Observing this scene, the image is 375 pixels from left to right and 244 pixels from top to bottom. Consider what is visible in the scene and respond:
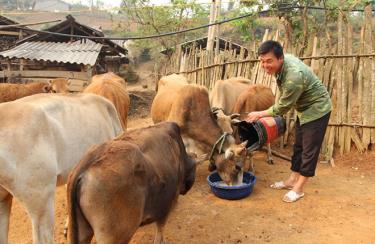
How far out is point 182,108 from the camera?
638cm

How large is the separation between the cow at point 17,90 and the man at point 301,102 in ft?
21.1

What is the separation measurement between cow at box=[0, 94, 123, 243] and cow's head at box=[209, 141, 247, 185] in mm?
2142

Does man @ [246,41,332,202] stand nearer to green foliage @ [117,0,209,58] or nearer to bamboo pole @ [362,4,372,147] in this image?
bamboo pole @ [362,4,372,147]

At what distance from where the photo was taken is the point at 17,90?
376 inches

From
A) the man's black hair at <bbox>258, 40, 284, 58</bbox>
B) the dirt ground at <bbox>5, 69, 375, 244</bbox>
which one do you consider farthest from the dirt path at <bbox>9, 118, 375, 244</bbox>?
the man's black hair at <bbox>258, 40, 284, 58</bbox>

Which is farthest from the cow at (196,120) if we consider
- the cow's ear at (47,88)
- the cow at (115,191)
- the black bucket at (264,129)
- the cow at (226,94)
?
the cow's ear at (47,88)

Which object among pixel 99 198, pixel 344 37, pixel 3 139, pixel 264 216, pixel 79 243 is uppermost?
pixel 344 37

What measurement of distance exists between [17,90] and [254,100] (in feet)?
19.7

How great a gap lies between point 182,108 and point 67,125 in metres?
2.72

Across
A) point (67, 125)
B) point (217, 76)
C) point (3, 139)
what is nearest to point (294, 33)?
point (217, 76)

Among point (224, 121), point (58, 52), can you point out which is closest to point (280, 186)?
point (224, 121)

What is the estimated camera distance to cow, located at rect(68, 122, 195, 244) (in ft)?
8.76

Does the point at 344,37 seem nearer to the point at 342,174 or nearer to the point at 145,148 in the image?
the point at 342,174

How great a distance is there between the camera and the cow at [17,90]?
940 centimetres
